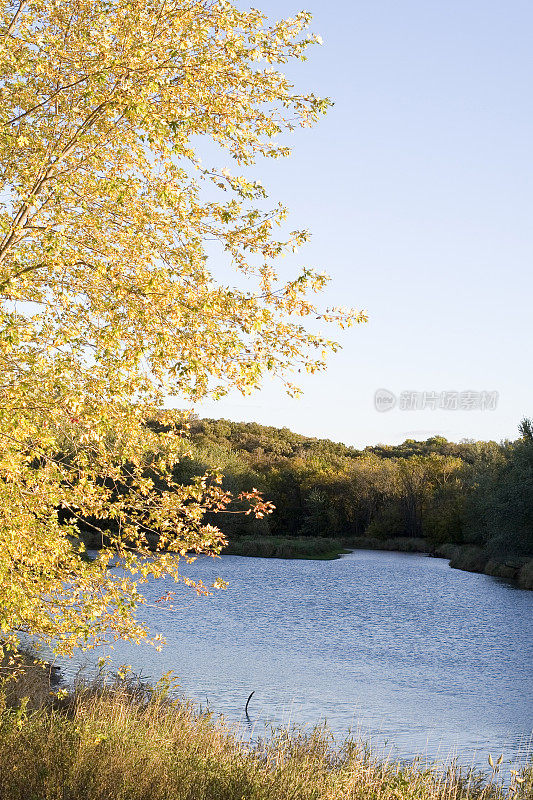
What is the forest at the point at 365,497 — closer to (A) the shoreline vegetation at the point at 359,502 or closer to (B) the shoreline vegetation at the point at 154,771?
(A) the shoreline vegetation at the point at 359,502

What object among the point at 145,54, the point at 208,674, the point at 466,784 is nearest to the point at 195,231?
the point at 145,54

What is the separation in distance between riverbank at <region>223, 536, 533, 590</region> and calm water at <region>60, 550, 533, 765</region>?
633 cm

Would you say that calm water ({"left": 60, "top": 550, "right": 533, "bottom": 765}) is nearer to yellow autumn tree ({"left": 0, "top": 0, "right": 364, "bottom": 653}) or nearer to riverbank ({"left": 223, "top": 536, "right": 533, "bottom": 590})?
yellow autumn tree ({"left": 0, "top": 0, "right": 364, "bottom": 653})

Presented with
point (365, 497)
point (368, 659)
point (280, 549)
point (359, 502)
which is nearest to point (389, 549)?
point (365, 497)

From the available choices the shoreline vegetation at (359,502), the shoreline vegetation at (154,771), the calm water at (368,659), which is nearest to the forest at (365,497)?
the shoreline vegetation at (359,502)

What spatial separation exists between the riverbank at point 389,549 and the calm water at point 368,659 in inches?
249

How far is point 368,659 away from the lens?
23.6 metres

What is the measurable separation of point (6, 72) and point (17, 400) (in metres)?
3.76

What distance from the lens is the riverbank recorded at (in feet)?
163

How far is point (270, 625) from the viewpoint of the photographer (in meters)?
29.2

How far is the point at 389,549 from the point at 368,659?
186 feet

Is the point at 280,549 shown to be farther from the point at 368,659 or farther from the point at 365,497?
the point at 368,659

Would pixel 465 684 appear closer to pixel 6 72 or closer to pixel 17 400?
pixel 17 400

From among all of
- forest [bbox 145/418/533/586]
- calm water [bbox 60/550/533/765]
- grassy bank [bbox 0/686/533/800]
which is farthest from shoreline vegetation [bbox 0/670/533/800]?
forest [bbox 145/418/533/586]
